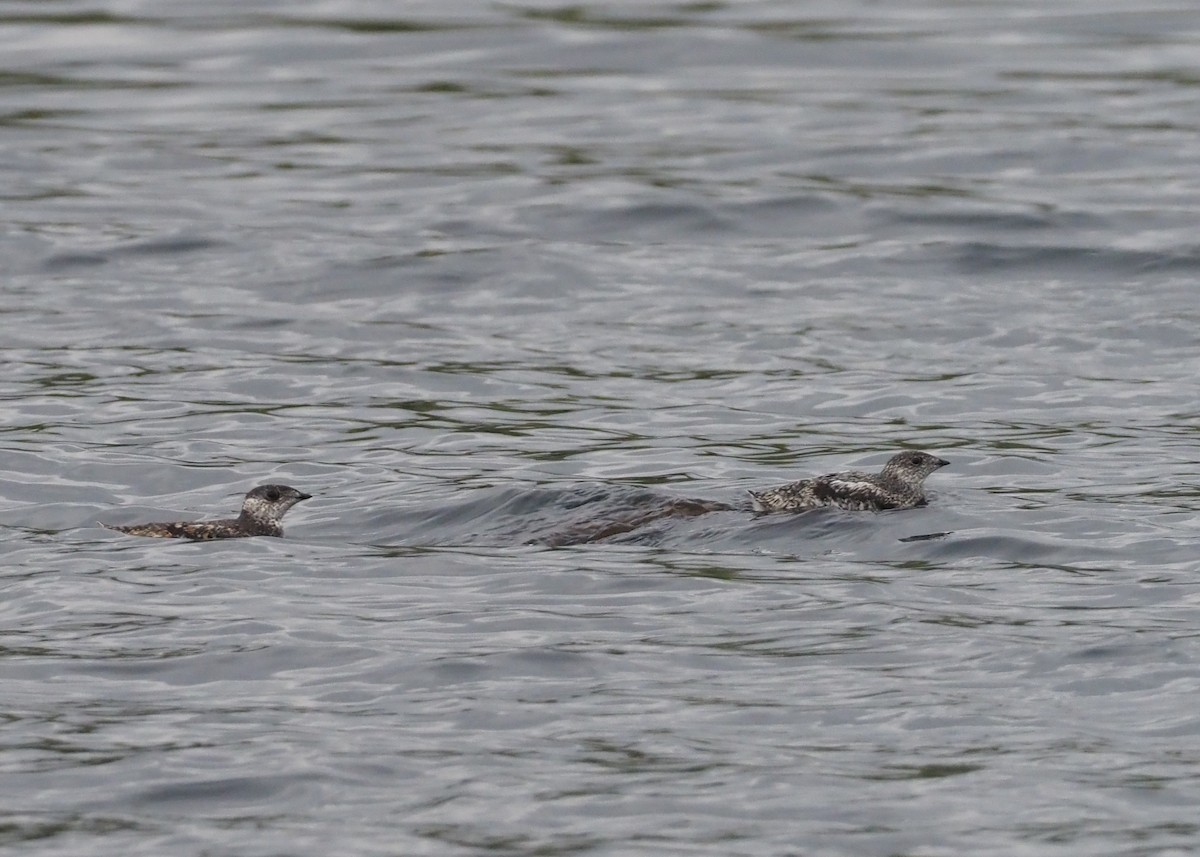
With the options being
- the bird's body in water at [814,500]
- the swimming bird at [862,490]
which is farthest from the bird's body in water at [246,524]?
the swimming bird at [862,490]

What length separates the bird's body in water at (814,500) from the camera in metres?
14.0

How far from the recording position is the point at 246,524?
1403cm

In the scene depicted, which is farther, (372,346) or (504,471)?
(372,346)

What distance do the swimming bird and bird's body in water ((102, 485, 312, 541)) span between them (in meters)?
2.87

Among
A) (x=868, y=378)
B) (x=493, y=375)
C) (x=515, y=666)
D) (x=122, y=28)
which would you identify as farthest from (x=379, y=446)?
(x=122, y=28)

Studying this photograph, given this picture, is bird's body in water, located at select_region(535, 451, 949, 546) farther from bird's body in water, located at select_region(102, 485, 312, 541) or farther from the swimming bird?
bird's body in water, located at select_region(102, 485, 312, 541)

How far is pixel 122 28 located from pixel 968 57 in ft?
41.5

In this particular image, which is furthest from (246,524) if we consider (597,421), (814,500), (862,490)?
(597,421)

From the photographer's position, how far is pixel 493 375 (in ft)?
63.4

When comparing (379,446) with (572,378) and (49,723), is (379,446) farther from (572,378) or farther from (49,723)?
(49,723)

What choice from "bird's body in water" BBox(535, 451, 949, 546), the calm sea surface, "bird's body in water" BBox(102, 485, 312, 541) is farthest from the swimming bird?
"bird's body in water" BBox(102, 485, 312, 541)

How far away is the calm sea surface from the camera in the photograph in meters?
9.82

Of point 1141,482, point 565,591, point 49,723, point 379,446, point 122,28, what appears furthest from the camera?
point 122,28

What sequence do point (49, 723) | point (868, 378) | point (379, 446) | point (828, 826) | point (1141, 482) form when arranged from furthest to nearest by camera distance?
point (868, 378) < point (379, 446) < point (1141, 482) < point (49, 723) < point (828, 826)
